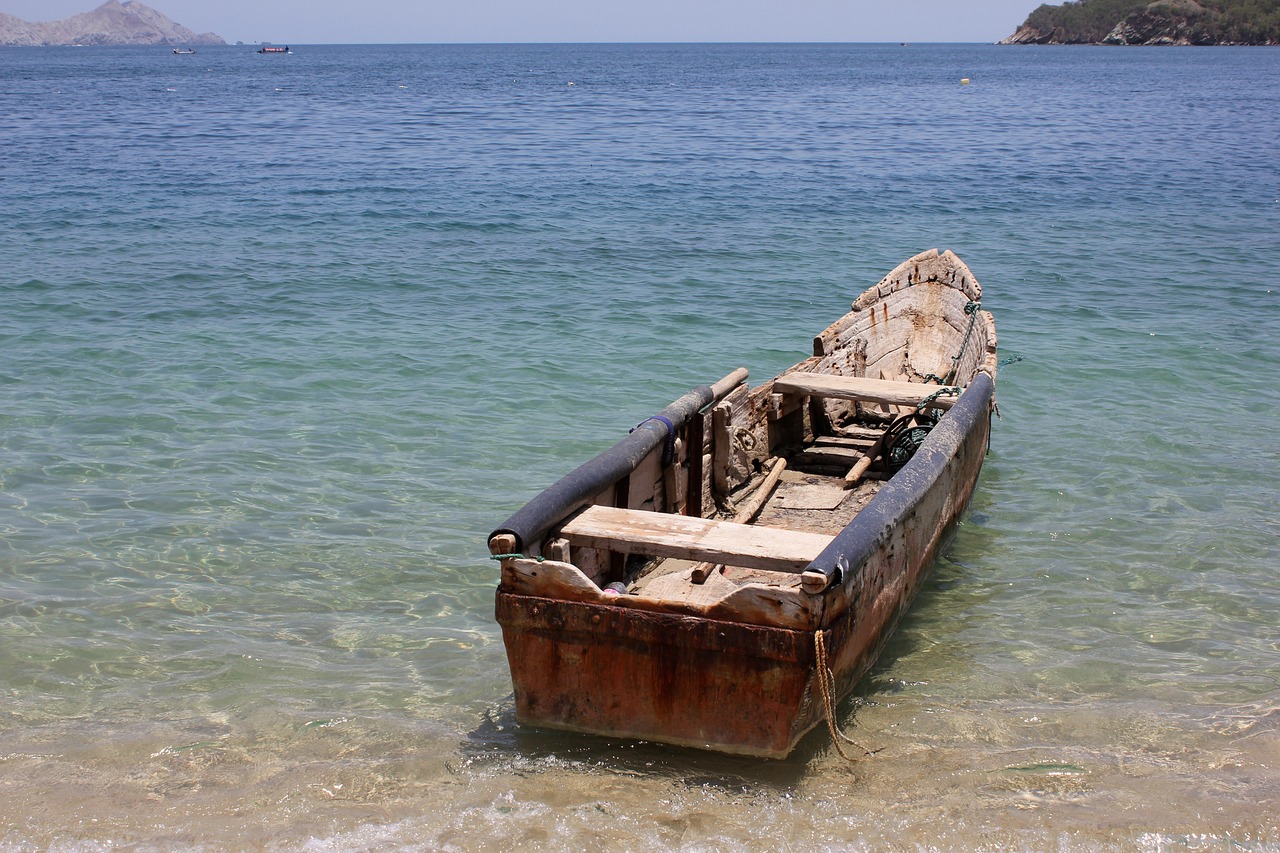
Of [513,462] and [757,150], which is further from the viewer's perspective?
[757,150]

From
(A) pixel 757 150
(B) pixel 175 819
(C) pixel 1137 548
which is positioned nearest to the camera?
(B) pixel 175 819

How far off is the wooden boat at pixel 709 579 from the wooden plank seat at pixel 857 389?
15.3 inches

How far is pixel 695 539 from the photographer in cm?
493

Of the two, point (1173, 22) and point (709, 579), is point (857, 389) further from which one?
point (1173, 22)

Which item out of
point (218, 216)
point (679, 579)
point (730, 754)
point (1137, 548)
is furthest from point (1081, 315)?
point (218, 216)

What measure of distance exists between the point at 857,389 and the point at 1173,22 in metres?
141

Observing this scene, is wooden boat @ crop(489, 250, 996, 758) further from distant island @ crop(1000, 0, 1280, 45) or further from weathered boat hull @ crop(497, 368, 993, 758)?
distant island @ crop(1000, 0, 1280, 45)

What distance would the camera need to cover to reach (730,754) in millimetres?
4684

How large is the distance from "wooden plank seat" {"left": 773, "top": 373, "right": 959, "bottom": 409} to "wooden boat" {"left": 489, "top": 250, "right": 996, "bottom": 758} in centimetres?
39

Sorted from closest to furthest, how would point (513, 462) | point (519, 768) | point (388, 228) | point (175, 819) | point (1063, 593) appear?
point (175, 819)
point (519, 768)
point (1063, 593)
point (513, 462)
point (388, 228)

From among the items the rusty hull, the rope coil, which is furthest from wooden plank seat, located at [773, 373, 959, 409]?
the rusty hull

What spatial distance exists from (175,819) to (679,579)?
2.53 m

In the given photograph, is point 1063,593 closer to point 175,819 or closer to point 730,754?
point 730,754

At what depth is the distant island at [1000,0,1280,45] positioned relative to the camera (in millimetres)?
121938
